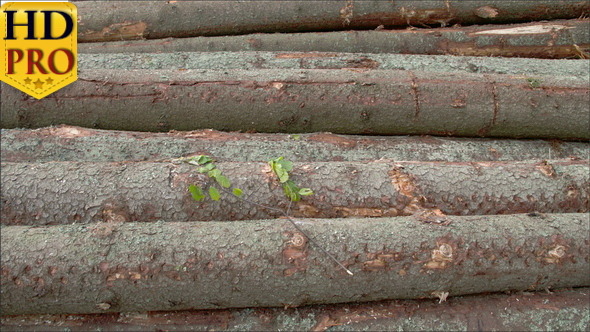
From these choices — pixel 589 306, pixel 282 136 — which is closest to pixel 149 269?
pixel 282 136

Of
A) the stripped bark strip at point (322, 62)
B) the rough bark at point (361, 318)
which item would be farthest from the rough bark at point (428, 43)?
the rough bark at point (361, 318)

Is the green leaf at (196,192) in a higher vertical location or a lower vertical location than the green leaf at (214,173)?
lower

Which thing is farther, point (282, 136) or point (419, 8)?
point (419, 8)

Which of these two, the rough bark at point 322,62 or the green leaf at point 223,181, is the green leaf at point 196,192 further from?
the rough bark at point 322,62

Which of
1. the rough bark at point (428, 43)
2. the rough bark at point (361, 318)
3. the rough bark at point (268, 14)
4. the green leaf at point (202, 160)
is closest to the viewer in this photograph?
the rough bark at point (361, 318)

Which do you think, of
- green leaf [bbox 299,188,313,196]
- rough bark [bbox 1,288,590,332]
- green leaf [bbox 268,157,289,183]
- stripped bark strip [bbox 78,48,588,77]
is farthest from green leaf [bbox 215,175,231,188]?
stripped bark strip [bbox 78,48,588,77]

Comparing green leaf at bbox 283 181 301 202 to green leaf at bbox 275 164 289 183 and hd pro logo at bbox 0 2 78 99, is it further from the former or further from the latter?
hd pro logo at bbox 0 2 78 99

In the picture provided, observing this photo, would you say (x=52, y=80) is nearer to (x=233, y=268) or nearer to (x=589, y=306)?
(x=233, y=268)

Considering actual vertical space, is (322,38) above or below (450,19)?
below
